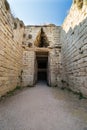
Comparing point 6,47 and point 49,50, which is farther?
point 49,50

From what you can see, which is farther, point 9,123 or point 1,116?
point 1,116

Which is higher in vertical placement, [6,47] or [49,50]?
[49,50]

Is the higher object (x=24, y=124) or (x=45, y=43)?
(x=45, y=43)

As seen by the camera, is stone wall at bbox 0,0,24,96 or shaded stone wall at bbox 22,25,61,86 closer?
stone wall at bbox 0,0,24,96

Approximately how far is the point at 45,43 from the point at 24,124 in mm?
7354

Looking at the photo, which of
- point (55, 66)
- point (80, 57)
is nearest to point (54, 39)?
point (55, 66)

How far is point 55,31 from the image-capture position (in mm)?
8430

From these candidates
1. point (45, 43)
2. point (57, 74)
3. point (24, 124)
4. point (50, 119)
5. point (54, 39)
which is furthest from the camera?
point (45, 43)

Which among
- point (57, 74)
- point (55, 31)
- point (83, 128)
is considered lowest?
point (83, 128)

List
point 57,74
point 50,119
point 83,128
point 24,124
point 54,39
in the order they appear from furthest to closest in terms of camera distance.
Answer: point 54,39
point 57,74
point 50,119
point 24,124
point 83,128

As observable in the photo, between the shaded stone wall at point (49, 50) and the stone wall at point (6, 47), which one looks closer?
the stone wall at point (6, 47)

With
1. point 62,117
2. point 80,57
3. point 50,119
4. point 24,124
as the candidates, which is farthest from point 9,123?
point 80,57

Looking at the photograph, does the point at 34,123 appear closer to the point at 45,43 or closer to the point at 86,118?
the point at 86,118

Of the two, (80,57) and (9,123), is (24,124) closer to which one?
(9,123)
